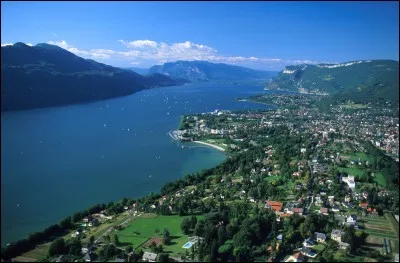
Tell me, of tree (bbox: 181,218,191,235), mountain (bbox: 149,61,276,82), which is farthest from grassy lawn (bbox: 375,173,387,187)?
mountain (bbox: 149,61,276,82)

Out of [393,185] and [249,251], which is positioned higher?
[393,185]

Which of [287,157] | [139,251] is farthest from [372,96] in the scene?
[139,251]

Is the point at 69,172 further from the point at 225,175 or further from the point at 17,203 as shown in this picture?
the point at 225,175

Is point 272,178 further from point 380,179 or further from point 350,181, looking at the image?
point 380,179

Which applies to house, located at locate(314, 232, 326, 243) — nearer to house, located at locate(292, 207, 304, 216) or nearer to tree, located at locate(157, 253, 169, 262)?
house, located at locate(292, 207, 304, 216)

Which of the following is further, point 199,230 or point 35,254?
point 199,230

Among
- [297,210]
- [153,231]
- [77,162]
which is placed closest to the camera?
[153,231]

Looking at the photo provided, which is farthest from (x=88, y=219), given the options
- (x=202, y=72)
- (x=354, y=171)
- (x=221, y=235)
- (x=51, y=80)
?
(x=202, y=72)
